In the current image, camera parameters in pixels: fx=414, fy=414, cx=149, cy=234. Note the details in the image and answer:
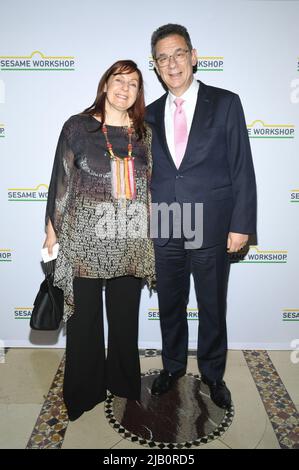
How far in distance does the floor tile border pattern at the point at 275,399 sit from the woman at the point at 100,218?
2.97 ft

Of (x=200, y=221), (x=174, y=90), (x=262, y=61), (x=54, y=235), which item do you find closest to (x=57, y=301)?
(x=54, y=235)

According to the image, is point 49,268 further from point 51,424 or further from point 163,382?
point 163,382

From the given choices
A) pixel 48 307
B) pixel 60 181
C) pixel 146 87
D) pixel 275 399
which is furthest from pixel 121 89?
pixel 275 399

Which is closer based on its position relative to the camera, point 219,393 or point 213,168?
point 213,168

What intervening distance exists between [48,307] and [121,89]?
3.78ft

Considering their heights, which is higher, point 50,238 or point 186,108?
point 186,108

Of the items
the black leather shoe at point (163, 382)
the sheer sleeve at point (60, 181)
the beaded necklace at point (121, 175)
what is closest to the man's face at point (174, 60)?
the beaded necklace at point (121, 175)

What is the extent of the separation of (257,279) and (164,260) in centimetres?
91

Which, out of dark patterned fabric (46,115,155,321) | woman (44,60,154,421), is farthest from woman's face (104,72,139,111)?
dark patterned fabric (46,115,155,321)

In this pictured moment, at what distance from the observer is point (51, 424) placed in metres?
2.20

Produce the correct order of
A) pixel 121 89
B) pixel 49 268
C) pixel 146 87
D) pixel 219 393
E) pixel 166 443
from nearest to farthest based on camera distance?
pixel 121 89
pixel 166 443
pixel 49 268
pixel 219 393
pixel 146 87

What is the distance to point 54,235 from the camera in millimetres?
2145

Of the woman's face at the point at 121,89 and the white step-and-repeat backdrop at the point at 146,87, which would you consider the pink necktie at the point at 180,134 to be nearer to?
the woman's face at the point at 121,89

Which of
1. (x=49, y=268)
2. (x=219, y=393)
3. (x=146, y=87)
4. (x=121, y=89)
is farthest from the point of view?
(x=146, y=87)
